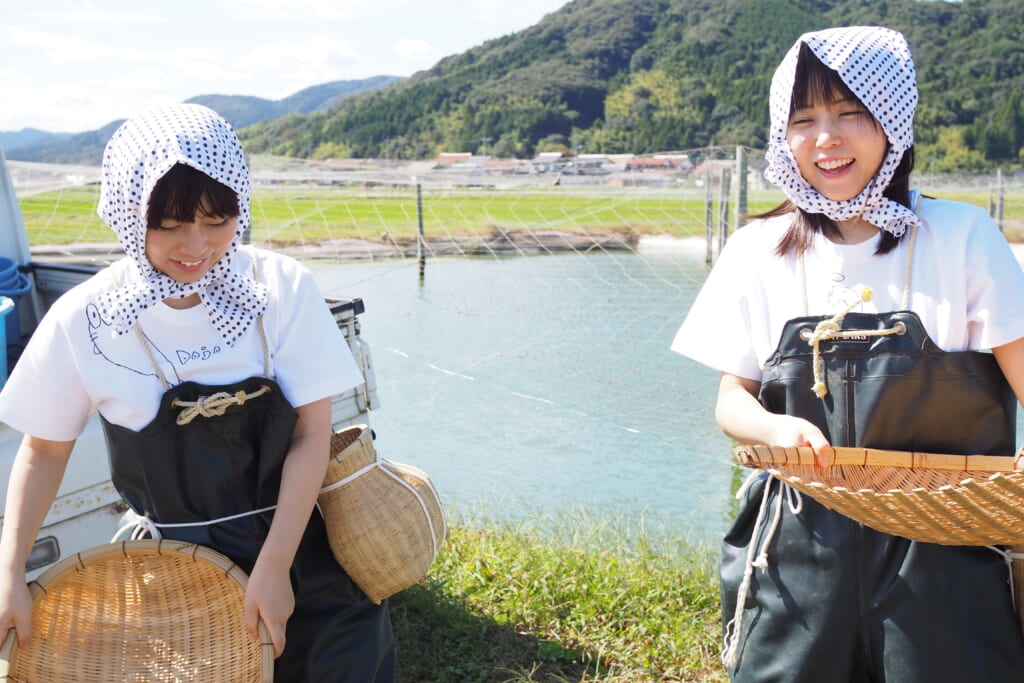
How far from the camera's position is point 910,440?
1.32 meters

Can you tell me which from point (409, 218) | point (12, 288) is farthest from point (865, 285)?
point (409, 218)

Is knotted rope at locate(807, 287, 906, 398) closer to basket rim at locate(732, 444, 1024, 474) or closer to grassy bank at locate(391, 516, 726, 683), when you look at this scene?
basket rim at locate(732, 444, 1024, 474)

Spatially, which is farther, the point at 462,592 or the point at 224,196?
the point at 462,592

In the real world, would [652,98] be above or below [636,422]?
above

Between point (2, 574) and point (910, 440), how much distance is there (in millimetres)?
→ 1322

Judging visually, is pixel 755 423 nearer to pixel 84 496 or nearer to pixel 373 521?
pixel 373 521

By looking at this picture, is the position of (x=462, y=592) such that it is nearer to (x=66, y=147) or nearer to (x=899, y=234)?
(x=899, y=234)

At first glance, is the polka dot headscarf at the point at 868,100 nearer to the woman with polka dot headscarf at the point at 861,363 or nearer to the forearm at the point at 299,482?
the woman with polka dot headscarf at the point at 861,363

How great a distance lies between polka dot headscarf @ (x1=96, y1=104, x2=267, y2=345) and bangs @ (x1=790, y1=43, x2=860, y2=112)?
83 cm

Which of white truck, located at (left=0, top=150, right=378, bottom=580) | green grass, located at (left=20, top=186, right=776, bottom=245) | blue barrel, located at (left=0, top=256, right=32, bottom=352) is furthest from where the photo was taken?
green grass, located at (left=20, top=186, right=776, bottom=245)

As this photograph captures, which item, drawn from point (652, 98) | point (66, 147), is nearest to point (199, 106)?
point (652, 98)

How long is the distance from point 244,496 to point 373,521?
0.69 feet

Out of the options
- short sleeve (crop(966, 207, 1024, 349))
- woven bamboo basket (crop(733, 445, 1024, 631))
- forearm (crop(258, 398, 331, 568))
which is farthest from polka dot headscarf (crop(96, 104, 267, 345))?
short sleeve (crop(966, 207, 1024, 349))

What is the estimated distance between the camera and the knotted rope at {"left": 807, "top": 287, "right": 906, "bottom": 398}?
1.30 m
